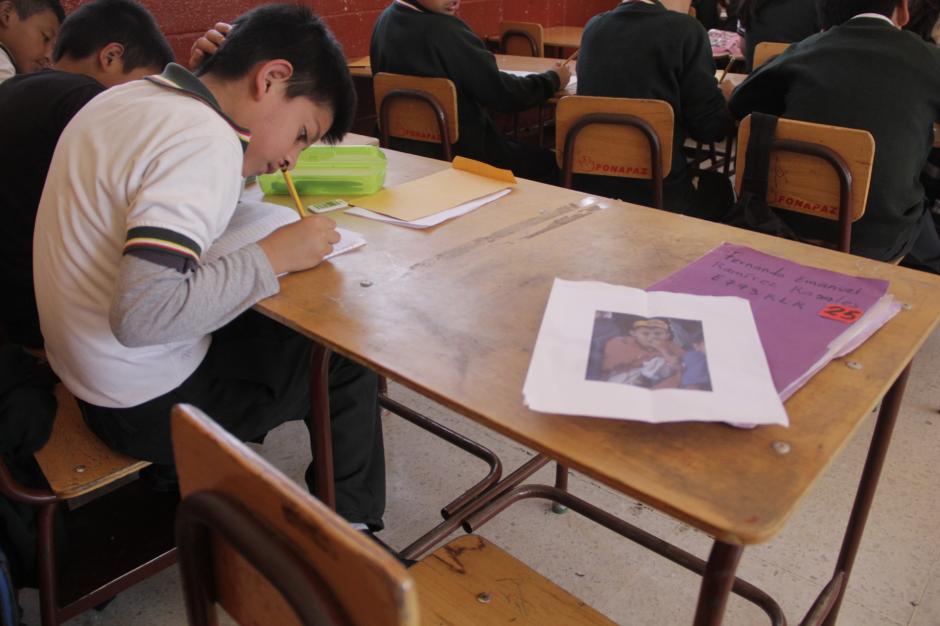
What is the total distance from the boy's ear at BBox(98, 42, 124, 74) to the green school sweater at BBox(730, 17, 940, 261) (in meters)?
1.68

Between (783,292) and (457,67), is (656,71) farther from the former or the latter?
(783,292)

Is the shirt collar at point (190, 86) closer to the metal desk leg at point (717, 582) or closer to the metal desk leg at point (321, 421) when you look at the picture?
the metal desk leg at point (321, 421)

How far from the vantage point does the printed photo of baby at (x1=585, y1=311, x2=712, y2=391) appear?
0.84 metres

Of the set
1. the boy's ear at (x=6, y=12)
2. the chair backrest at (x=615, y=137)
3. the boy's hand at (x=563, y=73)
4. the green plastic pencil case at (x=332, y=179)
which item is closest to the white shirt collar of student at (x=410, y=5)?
the boy's hand at (x=563, y=73)

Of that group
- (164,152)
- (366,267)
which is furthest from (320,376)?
(164,152)

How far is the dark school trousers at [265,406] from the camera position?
1.24 metres

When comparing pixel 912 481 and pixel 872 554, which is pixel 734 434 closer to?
pixel 872 554

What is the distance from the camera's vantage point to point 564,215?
4.66 ft

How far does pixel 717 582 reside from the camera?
77cm

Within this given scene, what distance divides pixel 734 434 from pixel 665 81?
194cm

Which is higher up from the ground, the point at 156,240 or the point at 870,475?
the point at 156,240

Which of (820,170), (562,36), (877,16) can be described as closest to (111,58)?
(820,170)

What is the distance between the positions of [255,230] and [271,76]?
0.81ft

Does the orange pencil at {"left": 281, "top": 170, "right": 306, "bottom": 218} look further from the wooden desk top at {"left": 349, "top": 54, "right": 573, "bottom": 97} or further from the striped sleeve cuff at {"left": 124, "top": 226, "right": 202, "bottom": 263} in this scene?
the wooden desk top at {"left": 349, "top": 54, "right": 573, "bottom": 97}
